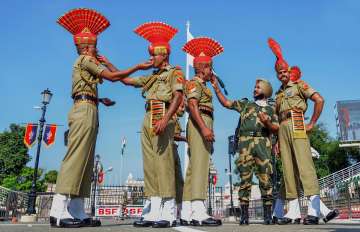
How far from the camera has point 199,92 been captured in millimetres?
5668

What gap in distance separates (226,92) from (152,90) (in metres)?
1.80

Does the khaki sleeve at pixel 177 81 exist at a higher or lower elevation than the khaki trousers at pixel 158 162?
higher

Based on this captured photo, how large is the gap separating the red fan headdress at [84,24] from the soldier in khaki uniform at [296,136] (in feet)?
10.4

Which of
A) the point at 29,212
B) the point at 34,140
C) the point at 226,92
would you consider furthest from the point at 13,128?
the point at 226,92

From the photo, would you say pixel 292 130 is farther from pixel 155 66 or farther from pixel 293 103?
pixel 155 66

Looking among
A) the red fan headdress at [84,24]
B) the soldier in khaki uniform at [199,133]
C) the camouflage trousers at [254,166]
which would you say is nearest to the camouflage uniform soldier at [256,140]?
the camouflage trousers at [254,166]

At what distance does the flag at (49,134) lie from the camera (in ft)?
58.5

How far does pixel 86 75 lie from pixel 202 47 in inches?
81.6

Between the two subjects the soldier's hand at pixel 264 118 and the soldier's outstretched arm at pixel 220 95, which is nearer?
the soldier's hand at pixel 264 118

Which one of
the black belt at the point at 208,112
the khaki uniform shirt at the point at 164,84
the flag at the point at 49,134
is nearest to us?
the khaki uniform shirt at the point at 164,84

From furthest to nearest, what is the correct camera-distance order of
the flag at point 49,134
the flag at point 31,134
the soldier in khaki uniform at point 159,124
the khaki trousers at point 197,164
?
the flag at point 49,134
the flag at point 31,134
the khaki trousers at point 197,164
the soldier in khaki uniform at point 159,124

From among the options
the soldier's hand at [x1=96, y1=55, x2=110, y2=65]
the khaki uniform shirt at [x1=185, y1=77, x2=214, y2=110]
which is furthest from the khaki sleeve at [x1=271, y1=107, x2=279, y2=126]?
the soldier's hand at [x1=96, y1=55, x2=110, y2=65]

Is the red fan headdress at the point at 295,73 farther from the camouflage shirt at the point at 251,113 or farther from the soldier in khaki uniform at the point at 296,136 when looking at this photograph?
the camouflage shirt at the point at 251,113

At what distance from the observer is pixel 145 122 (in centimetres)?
Result: 508
